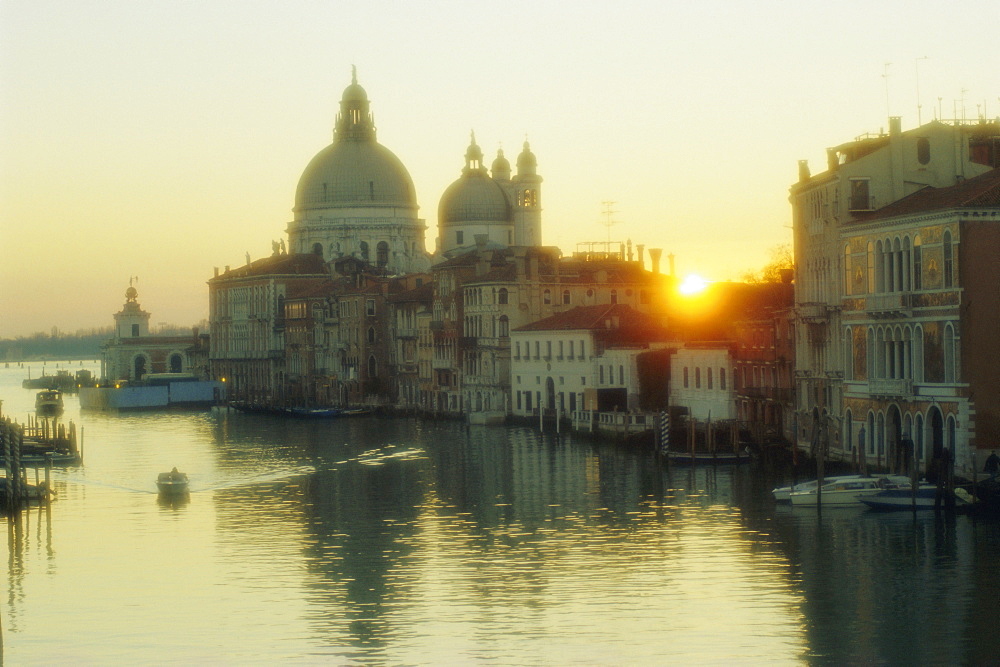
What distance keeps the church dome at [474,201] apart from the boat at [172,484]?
65509mm

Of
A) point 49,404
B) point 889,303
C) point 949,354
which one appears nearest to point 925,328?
point 949,354

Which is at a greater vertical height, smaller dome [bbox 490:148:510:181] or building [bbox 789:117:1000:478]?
smaller dome [bbox 490:148:510:181]

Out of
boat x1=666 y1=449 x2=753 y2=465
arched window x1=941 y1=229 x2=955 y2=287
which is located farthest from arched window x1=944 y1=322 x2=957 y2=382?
boat x1=666 y1=449 x2=753 y2=465

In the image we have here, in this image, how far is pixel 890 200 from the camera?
139 ft

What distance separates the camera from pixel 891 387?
38.8 metres

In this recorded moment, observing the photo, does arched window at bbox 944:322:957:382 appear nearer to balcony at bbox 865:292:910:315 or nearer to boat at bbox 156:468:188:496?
balcony at bbox 865:292:910:315

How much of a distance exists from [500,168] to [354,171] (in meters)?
8.44

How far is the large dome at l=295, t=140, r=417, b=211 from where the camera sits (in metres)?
114

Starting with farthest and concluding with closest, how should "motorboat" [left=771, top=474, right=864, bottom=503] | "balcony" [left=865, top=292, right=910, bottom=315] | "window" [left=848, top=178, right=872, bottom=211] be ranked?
"window" [left=848, top=178, right=872, bottom=211], "balcony" [left=865, top=292, right=910, bottom=315], "motorboat" [left=771, top=474, right=864, bottom=503]

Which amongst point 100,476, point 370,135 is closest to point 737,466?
point 100,476

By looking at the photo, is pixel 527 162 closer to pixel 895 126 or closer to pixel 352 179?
pixel 352 179

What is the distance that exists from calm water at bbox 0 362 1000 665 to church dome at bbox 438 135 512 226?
60801mm

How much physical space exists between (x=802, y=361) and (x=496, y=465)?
9116mm

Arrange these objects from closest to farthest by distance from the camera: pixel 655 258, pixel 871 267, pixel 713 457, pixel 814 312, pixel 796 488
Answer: pixel 796 488, pixel 871 267, pixel 814 312, pixel 713 457, pixel 655 258
